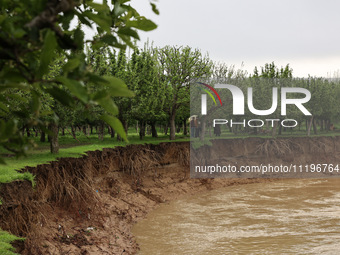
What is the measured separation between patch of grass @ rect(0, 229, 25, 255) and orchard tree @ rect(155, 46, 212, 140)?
2171 centimetres

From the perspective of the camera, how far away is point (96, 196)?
14.7 meters

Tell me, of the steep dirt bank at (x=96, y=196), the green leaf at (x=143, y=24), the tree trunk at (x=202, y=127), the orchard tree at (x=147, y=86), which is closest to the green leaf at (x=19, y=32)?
the green leaf at (x=143, y=24)

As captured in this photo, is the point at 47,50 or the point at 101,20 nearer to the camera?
the point at 47,50

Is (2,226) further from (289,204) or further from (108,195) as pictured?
(289,204)

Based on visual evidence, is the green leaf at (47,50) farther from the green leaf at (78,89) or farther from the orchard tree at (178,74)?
the orchard tree at (178,74)

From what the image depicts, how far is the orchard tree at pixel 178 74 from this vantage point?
30328 mm

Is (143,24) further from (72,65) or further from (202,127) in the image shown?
(202,127)

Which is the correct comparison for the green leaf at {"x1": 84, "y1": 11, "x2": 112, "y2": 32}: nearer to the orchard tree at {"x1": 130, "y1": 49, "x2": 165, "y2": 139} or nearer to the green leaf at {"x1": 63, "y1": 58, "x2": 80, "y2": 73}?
the green leaf at {"x1": 63, "y1": 58, "x2": 80, "y2": 73}

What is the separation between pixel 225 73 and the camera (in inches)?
1451

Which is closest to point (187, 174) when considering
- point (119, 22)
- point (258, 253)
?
point (258, 253)

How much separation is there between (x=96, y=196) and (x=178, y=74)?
18174mm

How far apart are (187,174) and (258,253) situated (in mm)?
12306

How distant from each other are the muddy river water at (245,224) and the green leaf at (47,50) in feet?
39.0

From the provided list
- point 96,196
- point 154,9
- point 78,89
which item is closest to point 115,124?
point 78,89
